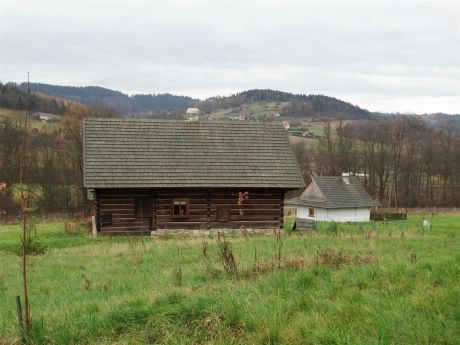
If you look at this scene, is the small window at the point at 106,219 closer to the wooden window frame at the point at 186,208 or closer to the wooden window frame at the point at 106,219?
the wooden window frame at the point at 106,219

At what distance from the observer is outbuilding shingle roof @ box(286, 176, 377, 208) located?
45188 mm

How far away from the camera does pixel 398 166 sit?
2613 inches

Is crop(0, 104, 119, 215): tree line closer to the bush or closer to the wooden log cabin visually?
the wooden log cabin

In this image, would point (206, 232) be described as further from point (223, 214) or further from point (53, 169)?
point (53, 169)

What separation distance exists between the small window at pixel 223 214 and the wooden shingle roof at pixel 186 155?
4.57ft

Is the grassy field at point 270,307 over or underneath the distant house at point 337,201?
over

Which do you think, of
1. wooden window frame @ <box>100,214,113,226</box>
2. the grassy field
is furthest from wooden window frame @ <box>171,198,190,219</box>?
the grassy field

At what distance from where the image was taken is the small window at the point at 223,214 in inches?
967

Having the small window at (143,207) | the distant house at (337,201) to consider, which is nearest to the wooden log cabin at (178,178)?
the small window at (143,207)

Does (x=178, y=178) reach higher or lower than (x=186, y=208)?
higher

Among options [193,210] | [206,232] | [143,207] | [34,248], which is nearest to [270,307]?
[34,248]

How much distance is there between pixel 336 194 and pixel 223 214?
23622 millimetres

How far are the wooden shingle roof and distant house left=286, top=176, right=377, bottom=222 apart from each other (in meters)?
19.3

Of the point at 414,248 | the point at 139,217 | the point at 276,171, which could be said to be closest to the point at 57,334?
the point at 414,248
